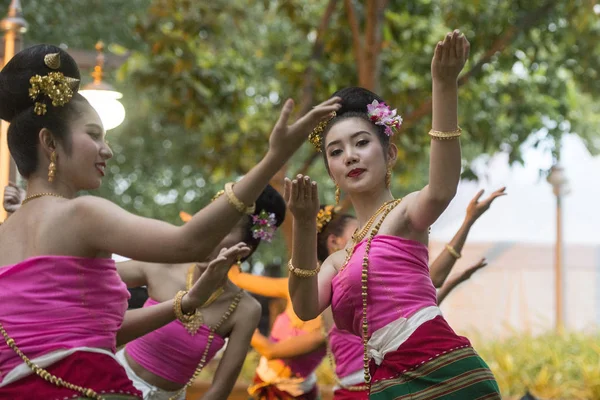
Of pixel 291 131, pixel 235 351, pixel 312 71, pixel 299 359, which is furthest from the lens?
pixel 312 71

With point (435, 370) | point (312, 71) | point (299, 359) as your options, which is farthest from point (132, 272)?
point (312, 71)

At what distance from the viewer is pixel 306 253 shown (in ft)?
10.1

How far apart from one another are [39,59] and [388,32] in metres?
6.51

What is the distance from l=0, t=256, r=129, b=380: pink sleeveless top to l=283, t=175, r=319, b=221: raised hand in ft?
2.06

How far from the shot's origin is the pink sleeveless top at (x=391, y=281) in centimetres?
301

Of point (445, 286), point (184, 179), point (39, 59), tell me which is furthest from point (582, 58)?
point (184, 179)

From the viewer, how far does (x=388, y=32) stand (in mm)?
9008

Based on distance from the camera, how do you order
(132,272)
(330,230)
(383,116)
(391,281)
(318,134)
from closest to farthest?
(391,281) → (383,116) → (318,134) → (132,272) → (330,230)

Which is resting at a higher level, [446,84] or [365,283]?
[446,84]

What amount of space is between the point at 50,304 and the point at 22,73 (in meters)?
0.76

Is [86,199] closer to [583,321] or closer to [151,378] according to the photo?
[151,378]

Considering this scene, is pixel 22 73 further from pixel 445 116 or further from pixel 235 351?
pixel 235 351

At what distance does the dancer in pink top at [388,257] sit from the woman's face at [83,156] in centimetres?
61

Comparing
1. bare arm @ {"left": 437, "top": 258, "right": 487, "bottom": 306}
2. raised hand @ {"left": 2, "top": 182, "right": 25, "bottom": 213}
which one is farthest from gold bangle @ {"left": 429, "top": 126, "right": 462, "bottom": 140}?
raised hand @ {"left": 2, "top": 182, "right": 25, "bottom": 213}
